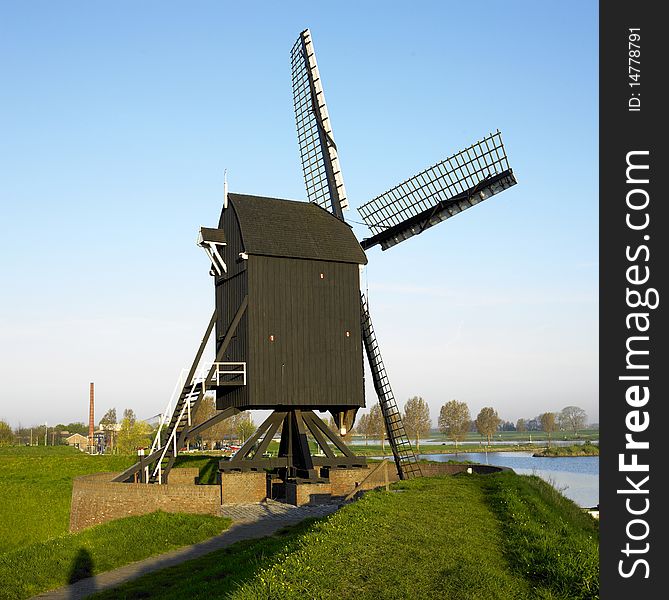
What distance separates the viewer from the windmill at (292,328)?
87.9 ft

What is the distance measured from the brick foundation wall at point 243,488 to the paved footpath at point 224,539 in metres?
0.33

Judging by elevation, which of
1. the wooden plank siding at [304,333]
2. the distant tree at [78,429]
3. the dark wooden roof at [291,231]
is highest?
the dark wooden roof at [291,231]

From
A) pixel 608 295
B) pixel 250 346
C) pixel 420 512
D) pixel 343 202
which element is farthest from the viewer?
pixel 343 202

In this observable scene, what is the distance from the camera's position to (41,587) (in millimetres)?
17375

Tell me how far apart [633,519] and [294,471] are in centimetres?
2121

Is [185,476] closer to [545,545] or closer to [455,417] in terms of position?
[545,545]

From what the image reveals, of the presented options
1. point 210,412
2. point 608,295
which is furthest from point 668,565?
point 210,412

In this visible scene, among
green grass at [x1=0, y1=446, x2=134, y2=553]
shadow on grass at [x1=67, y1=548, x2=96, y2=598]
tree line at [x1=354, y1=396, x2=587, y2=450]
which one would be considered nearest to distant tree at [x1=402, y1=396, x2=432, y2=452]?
tree line at [x1=354, y1=396, x2=587, y2=450]

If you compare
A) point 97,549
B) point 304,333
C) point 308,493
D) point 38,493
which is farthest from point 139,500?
point 38,493

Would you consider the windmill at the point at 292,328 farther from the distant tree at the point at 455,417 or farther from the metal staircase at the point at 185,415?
the distant tree at the point at 455,417

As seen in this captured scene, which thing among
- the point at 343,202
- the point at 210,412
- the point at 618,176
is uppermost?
the point at 343,202

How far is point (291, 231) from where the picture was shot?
92.7 ft

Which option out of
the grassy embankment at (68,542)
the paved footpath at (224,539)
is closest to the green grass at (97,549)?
the grassy embankment at (68,542)

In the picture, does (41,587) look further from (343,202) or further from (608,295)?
(343,202)
